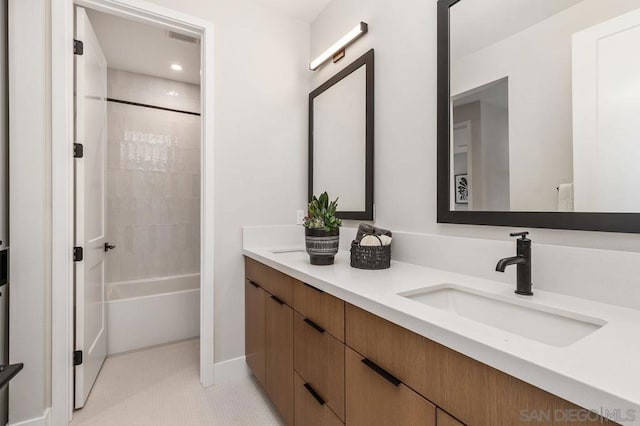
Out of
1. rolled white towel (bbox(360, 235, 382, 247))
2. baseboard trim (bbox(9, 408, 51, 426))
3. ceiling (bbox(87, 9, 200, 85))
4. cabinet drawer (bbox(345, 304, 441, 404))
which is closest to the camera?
cabinet drawer (bbox(345, 304, 441, 404))

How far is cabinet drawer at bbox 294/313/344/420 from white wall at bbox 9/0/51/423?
1322 mm

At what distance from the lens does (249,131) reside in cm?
211

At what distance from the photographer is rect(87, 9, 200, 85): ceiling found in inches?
87.4

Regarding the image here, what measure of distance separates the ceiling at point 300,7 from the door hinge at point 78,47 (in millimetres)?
1141

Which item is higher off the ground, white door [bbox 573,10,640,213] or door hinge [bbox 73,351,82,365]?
white door [bbox 573,10,640,213]

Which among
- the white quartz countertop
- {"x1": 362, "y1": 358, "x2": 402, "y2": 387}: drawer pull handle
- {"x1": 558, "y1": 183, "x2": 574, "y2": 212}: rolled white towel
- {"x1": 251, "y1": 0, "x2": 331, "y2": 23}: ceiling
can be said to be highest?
{"x1": 251, "y1": 0, "x2": 331, "y2": 23}: ceiling

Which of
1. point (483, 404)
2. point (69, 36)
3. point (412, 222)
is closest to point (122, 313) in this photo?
point (69, 36)

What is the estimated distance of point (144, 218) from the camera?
3.01 meters

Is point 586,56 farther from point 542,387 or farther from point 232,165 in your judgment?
point 232,165

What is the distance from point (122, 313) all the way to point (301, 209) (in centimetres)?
170

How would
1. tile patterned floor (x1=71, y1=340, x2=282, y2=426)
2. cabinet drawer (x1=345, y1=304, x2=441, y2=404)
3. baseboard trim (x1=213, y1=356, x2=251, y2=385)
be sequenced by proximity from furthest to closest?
baseboard trim (x1=213, y1=356, x2=251, y2=385), tile patterned floor (x1=71, y1=340, x2=282, y2=426), cabinet drawer (x1=345, y1=304, x2=441, y2=404)

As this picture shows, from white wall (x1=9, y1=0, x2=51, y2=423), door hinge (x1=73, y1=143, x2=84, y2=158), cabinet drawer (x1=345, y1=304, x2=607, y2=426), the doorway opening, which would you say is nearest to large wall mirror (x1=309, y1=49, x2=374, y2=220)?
cabinet drawer (x1=345, y1=304, x2=607, y2=426)

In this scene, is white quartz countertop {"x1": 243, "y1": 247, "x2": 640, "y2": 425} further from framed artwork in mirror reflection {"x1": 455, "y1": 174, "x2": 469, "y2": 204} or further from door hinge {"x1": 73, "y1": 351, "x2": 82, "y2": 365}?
door hinge {"x1": 73, "y1": 351, "x2": 82, "y2": 365}

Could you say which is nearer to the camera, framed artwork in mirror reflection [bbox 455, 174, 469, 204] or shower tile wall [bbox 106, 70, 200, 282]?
framed artwork in mirror reflection [bbox 455, 174, 469, 204]
